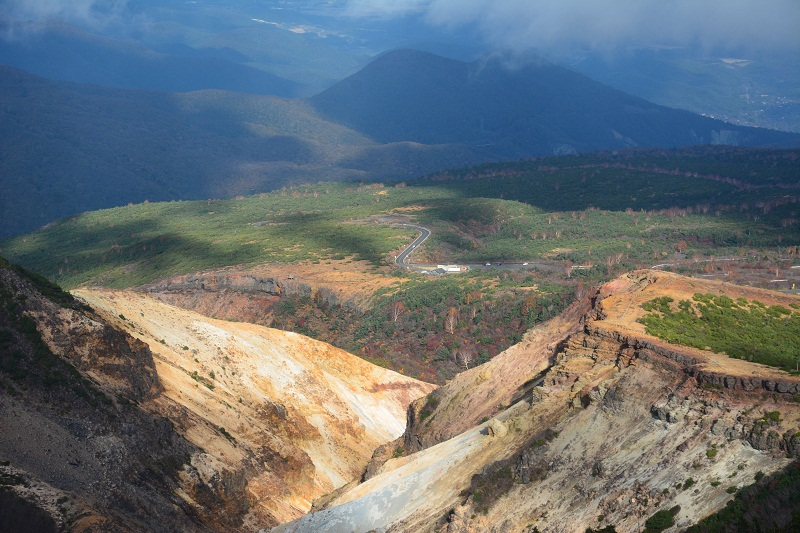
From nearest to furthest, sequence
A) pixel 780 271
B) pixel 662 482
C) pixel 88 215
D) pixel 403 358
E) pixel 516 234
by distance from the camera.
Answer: pixel 662 482
pixel 403 358
pixel 780 271
pixel 516 234
pixel 88 215

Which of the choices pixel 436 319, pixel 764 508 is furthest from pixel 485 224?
pixel 764 508

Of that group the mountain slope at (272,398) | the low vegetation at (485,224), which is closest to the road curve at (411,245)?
the low vegetation at (485,224)

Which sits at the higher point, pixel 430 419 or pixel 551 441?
pixel 551 441

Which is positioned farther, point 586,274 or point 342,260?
point 342,260

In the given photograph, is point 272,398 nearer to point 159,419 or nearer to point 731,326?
point 159,419

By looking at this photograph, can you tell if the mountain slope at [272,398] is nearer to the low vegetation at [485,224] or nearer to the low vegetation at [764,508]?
the low vegetation at [764,508]

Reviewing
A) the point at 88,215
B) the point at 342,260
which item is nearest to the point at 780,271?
the point at 342,260

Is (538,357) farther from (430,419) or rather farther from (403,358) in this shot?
(403,358)
